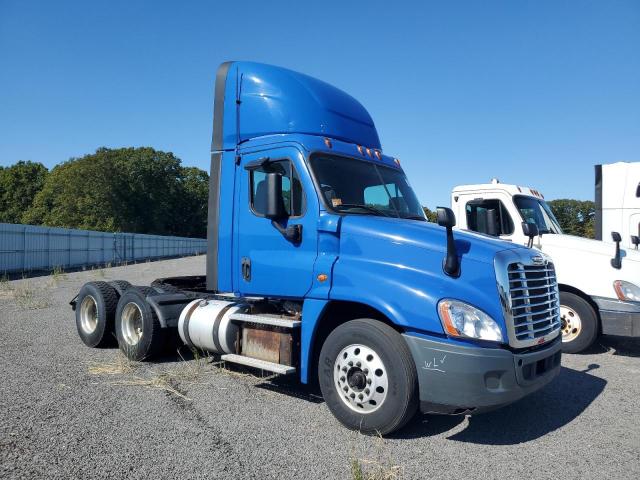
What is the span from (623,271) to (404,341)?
16.1ft

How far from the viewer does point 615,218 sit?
11234 mm

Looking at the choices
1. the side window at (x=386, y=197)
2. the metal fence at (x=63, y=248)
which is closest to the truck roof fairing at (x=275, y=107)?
the side window at (x=386, y=197)

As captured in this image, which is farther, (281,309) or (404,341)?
(281,309)

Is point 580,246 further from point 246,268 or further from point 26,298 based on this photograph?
point 26,298

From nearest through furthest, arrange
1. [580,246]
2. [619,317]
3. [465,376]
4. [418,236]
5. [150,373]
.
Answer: [465,376], [418,236], [150,373], [619,317], [580,246]

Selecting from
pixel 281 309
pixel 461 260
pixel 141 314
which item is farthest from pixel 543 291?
pixel 141 314

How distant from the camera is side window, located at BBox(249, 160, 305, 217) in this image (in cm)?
503

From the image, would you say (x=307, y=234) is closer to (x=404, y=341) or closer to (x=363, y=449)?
(x=404, y=341)

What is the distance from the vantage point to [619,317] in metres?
7.09

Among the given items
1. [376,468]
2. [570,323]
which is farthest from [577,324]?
[376,468]

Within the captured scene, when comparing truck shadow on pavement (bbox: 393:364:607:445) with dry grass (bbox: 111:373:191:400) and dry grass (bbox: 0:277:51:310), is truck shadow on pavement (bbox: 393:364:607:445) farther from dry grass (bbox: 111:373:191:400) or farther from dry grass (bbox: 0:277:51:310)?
dry grass (bbox: 0:277:51:310)

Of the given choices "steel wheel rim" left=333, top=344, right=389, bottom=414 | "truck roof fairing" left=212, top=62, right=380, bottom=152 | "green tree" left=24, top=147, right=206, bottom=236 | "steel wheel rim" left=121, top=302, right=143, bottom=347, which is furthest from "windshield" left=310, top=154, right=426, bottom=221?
"green tree" left=24, top=147, right=206, bottom=236

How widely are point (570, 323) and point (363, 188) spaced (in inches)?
173

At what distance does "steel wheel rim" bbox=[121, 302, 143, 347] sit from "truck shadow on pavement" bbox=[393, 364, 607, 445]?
160 inches
